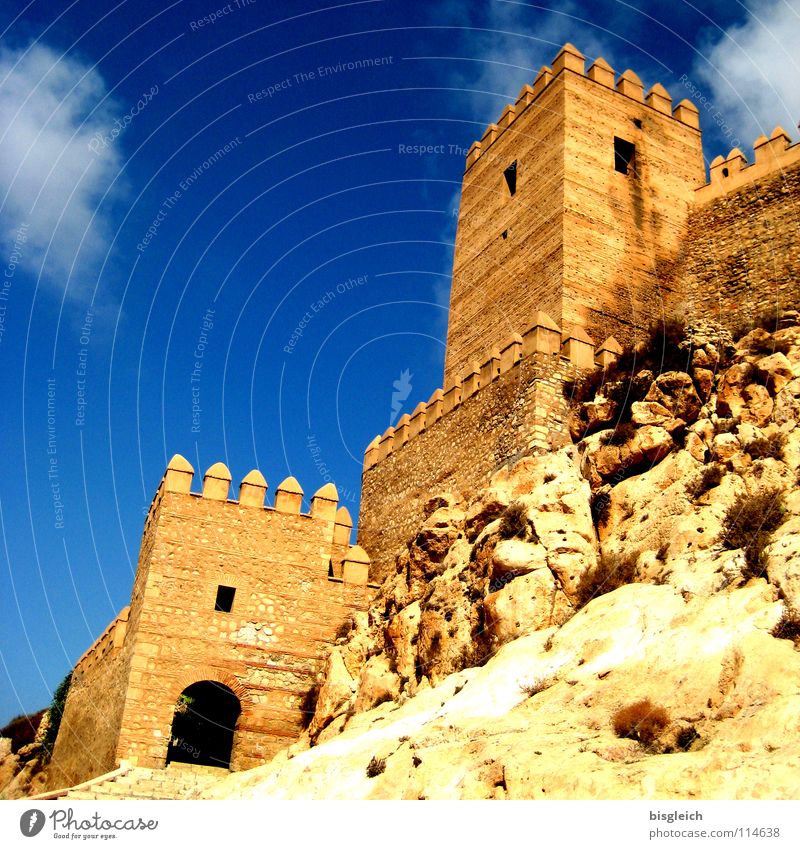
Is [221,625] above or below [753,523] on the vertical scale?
above

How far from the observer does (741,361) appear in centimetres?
1390

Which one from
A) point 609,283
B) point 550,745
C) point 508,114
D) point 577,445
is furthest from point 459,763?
point 508,114

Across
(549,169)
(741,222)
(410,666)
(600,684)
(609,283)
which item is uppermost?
(549,169)

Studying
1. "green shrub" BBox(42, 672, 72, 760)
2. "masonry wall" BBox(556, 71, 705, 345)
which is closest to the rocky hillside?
"masonry wall" BBox(556, 71, 705, 345)

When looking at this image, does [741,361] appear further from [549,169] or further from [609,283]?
[549,169]

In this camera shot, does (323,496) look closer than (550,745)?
No

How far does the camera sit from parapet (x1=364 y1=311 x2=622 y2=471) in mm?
16906

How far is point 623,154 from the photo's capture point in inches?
832

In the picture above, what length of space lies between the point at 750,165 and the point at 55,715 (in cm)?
→ 2169

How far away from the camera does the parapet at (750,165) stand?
18.8 metres

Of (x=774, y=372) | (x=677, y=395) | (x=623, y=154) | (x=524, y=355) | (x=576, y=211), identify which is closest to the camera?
(x=774, y=372)

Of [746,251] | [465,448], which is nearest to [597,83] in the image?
[746,251]

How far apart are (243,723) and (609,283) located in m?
11.0

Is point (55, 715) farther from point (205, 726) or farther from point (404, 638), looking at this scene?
point (404, 638)
